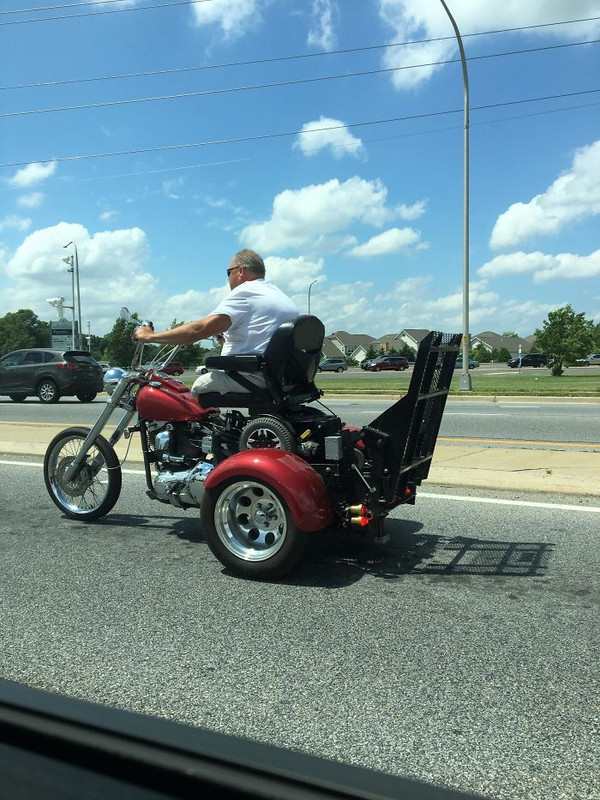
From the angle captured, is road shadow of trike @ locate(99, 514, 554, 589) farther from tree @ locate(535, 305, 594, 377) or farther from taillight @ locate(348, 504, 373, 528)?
tree @ locate(535, 305, 594, 377)

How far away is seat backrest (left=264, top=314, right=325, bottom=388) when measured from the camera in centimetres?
466

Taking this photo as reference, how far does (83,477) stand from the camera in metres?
5.81

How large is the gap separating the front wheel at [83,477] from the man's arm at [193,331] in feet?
3.74

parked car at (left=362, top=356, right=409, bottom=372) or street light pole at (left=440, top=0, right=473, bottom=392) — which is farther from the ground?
street light pole at (left=440, top=0, right=473, bottom=392)

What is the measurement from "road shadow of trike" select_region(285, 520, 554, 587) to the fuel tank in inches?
52.6

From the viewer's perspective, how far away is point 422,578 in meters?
4.27

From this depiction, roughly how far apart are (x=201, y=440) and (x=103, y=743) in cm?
379

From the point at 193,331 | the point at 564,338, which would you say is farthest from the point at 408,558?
the point at 564,338

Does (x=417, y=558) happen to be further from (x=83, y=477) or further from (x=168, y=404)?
(x=83, y=477)

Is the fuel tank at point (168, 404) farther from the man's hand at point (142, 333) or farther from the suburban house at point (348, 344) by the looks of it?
the suburban house at point (348, 344)

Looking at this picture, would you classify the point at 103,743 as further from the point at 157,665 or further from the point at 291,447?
the point at 291,447

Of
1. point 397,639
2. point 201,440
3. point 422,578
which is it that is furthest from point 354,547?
point 397,639

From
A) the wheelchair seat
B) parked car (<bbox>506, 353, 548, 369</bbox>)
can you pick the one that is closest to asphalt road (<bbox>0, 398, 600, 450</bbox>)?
the wheelchair seat

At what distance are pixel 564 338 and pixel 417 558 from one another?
41439 mm
